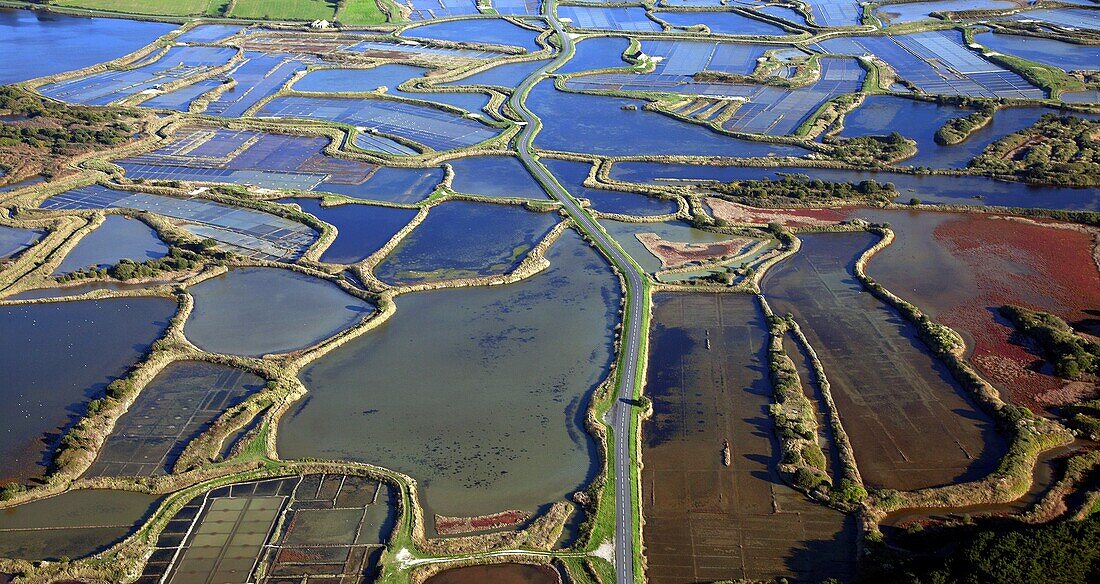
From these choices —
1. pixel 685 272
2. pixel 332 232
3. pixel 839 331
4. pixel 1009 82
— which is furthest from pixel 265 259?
pixel 1009 82

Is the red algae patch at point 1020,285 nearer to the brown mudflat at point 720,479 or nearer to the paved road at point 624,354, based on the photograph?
the brown mudflat at point 720,479

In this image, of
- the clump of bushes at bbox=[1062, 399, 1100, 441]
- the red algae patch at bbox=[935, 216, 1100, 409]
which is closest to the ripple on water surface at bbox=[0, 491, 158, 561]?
the red algae patch at bbox=[935, 216, 1100, 409]

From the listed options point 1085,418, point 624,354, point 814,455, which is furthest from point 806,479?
point 1085,418

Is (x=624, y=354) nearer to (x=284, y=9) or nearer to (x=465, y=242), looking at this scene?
(x=465, y=242)

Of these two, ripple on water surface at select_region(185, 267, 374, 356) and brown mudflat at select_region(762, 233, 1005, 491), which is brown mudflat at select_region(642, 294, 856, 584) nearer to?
brown mudflat at select_region(762, 233, 1005, 491)

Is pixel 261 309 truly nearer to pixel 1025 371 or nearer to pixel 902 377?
pixel 902 377
